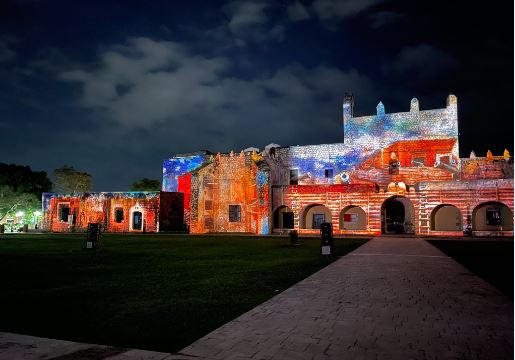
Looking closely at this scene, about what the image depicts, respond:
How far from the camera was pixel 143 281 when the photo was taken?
27.5 feet

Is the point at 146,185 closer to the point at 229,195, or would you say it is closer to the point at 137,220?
the point at 137,220

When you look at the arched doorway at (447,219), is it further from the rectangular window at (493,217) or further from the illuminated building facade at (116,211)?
the illuminated building facade at (116,211)

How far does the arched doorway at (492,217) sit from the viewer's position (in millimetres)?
29250

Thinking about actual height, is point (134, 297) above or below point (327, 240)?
below

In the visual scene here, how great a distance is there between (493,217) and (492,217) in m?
0.07

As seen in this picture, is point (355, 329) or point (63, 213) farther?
point (63, 213)

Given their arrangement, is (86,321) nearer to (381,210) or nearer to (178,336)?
(178,336)

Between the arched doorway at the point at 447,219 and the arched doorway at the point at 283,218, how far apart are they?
39.2 ft

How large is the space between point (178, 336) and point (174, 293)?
8.64ft

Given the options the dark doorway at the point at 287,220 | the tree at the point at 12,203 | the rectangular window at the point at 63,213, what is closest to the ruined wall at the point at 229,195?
the dark doorway at the point at 287,220

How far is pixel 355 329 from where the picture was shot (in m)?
4.74

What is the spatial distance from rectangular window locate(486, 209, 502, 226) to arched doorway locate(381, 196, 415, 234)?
5.49 meters

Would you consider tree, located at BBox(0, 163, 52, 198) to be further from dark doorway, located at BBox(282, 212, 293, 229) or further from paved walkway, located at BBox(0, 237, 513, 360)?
paved walkway, located at BBox(0, 237, 513, 360)

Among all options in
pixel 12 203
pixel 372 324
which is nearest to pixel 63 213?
pixel 12 203
